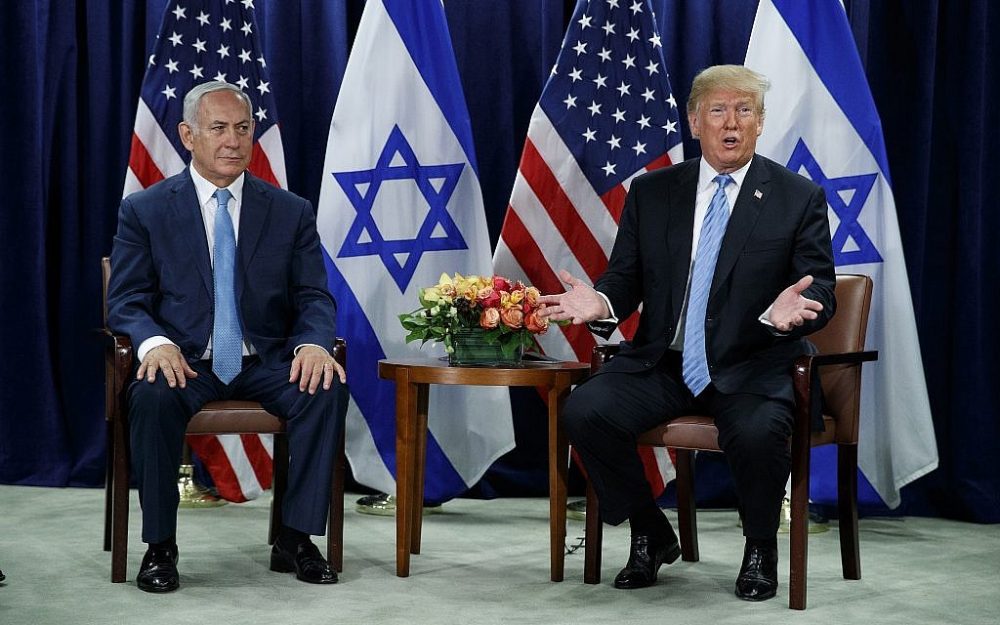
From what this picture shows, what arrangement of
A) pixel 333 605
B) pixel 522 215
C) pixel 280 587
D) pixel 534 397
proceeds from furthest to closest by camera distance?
pixel 534 397, pixel 522 215, pixel 280 587, pixel 333 605

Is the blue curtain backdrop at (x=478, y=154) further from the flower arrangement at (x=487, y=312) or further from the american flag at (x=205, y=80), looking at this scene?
the flower arrangement at (x=487, y=312)

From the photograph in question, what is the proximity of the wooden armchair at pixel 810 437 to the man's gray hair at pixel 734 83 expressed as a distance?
64 centimetres

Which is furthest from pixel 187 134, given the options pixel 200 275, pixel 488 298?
pixel 488 298

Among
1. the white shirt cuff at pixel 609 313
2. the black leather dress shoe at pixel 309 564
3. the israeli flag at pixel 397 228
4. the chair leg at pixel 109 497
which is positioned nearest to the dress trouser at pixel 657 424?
the white shirt cuff at pixel 609 313

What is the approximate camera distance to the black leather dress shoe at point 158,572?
10.5 feet

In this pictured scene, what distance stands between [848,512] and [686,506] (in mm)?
487

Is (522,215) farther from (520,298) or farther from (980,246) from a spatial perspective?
(980,246)

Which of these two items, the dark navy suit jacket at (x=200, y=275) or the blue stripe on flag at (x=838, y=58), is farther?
the blue stripe on flag at (x=838, y=58)

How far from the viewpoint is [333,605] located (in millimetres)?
3080

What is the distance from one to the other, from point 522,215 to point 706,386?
1.33 meters

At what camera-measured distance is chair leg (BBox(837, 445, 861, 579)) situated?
11.5 ft

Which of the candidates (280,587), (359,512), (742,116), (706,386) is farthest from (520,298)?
(359,512)

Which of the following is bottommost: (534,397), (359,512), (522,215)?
(359,512)

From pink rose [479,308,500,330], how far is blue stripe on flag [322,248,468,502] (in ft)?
3.50
